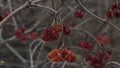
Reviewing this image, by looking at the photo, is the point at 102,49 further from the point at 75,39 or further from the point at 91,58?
the point at 75,39

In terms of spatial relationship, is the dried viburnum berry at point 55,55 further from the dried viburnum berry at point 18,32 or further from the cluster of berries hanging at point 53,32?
the dried viburnum berry at point 18,32

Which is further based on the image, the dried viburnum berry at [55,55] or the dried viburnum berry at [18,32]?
the dried viburnum berry at [18,32]

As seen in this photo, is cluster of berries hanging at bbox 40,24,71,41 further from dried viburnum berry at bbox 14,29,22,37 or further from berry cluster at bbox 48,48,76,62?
dried viburnum berry at bbox 14,29,22,37

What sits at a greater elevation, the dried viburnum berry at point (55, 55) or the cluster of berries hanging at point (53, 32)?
the cluster of berries hanging at point (53, 32)

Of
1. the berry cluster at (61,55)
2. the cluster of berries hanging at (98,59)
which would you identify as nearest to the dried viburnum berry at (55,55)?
the berry cluster at (61,55)

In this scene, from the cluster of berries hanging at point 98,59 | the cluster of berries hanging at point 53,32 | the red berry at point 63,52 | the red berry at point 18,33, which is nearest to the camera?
the red berry at point 63,52

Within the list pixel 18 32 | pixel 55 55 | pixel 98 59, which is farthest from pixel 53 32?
pixel 18 32

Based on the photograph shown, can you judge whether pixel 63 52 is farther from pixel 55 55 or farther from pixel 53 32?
pixel 53 32

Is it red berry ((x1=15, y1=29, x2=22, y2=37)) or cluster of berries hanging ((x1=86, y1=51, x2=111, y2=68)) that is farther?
red berry ((x1=15, y1=29, x2=22, y2=37))

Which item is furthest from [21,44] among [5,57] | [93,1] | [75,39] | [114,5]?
[114,5]

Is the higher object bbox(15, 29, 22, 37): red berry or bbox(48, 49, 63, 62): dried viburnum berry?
bbox(48, 49, 63, 62): dried viburnum berry

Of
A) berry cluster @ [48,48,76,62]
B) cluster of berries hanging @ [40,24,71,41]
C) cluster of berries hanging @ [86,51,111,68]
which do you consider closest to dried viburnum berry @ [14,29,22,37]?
cluster of berries hanging @ [86,51,111,68]
